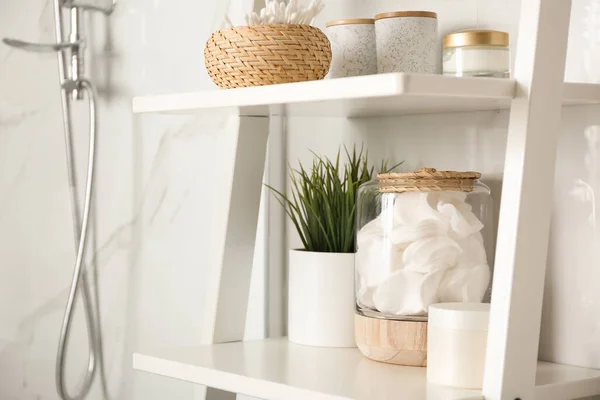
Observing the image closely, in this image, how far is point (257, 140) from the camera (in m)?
0.95

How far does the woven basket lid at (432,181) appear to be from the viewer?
784mm

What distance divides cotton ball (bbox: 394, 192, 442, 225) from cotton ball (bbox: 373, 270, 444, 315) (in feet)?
0.15

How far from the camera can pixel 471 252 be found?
78 cm

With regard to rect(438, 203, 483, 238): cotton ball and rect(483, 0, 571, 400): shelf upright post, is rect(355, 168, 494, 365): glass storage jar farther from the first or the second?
rect(483, 0, 571, 400): shelf upright post

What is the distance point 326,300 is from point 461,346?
0.71 feet

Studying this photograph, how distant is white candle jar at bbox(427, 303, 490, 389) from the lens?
0.71 meters

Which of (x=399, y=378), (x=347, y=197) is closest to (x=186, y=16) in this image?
(x=347, y=197)

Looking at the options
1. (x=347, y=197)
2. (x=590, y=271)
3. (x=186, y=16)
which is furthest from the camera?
(x=186, y=16)

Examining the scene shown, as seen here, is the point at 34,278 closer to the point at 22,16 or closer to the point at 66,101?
the point at 66,101

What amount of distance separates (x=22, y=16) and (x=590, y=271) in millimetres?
959

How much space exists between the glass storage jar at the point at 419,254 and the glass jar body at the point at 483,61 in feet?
0.29


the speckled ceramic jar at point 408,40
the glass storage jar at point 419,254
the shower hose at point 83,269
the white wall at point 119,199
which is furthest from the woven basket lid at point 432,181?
the shower hose at point 83,269

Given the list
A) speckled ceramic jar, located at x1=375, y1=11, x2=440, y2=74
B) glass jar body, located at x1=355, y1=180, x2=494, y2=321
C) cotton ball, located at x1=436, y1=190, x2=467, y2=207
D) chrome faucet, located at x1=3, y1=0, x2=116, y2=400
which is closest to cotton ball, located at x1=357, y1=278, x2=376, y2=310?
glass jar body, located at x1=355, y1=180, x2=494, y2=321

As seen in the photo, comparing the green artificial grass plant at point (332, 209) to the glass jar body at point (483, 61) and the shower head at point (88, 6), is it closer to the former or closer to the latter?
the glass jar body at point (483, 61)
